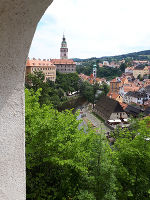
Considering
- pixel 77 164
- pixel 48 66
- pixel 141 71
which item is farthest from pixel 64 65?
pixel 77 164

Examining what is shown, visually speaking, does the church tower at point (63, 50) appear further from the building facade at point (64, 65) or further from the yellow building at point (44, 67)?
the yellow building at point (44, 67)

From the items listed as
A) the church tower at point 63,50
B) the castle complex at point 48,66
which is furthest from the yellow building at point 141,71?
the church tower at point 63,50

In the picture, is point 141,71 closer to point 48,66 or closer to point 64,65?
point 64,65

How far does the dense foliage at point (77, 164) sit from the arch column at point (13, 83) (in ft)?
10.3

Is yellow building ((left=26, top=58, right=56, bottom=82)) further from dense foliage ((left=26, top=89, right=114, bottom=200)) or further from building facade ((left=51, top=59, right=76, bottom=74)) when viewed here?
dense foliage ((left=26, top=89, right=114, bottom=200))

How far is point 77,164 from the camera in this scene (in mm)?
5430

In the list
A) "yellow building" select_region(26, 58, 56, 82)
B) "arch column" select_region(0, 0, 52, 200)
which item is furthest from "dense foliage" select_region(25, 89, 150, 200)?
"yellow building" select_region(26, 58, 56, 82)

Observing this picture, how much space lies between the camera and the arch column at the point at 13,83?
Answer: 1.70m

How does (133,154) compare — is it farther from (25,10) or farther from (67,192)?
(25,10)

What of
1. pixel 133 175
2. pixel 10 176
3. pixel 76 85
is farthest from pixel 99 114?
pixel 10 176

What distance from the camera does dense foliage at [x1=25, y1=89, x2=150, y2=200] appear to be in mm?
5395

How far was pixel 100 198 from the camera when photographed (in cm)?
534

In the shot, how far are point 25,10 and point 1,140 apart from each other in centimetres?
134

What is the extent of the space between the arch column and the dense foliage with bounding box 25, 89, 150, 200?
10.3ft
